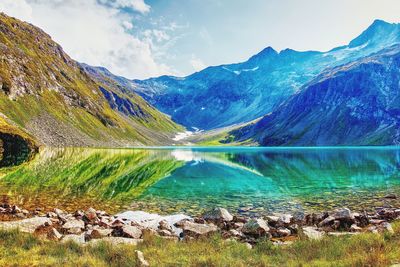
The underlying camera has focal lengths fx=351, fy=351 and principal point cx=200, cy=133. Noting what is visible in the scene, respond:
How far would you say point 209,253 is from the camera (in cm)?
1580

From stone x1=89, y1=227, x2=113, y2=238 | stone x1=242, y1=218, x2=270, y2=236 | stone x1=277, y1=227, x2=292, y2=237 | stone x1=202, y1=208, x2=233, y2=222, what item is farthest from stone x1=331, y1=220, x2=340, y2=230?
stone x1=89, y1=227, x2=113, y2=238

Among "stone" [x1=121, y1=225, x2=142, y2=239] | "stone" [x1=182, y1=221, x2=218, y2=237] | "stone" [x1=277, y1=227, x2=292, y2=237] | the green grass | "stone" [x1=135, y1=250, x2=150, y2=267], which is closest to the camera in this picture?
"stone" [x1=135, y1=250, x2=150, y2=267]

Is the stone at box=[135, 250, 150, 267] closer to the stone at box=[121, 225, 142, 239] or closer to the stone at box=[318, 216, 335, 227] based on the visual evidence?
the stone at box=[121, 225, 142, 239]

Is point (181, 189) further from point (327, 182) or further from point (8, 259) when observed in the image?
point (8, 259)

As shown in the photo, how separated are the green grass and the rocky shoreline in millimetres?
1600

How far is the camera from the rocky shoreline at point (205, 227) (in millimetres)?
19984

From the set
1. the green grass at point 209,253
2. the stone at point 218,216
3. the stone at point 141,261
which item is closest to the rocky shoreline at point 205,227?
the stone at point 218,216

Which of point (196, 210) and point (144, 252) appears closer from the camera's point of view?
point (144, 252)

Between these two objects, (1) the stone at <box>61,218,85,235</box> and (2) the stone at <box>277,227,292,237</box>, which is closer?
(2) the stone at <box>277,227,292,237</box>

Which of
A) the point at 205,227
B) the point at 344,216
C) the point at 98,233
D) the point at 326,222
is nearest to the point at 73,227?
the point at 98,233

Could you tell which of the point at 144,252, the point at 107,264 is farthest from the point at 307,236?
the point at 107,264

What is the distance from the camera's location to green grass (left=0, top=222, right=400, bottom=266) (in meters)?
13.9

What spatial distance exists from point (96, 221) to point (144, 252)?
1165 cm

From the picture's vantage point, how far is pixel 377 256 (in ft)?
42.5
